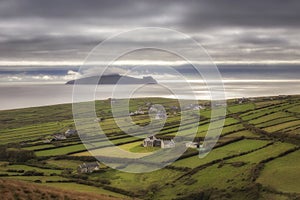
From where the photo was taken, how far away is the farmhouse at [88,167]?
6056cm

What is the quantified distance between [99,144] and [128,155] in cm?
1073

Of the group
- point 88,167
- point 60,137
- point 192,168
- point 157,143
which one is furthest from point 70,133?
point 192,168

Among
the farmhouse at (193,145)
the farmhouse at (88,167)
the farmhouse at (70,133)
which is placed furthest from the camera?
the farmhouse at (70,133)

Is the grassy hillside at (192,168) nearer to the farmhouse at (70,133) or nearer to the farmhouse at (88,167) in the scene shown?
the farmhouse at (88,167)

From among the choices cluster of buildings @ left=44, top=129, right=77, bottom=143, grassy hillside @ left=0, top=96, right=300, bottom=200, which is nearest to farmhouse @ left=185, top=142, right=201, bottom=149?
grassy hillside @ left=0, top=96, right=300, bottom=200

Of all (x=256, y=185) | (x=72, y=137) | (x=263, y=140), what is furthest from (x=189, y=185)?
(x=72, y=137)

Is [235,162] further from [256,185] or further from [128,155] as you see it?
[128,155]

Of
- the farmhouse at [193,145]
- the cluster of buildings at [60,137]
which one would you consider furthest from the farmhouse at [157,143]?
the cluster of buildings at [60,137]

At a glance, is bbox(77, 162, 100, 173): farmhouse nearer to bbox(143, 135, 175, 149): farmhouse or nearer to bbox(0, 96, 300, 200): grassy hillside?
bbox(0, 96, 300, 200): grassy hillside

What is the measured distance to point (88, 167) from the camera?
202 ft

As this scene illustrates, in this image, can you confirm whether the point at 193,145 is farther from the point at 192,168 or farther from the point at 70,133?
the point at 70,133

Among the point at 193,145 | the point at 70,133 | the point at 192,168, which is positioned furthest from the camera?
the point at 70,133

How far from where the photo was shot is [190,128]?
3418 inches

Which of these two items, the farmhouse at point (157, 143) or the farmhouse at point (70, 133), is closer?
the farmhouse at point (157, 143)
